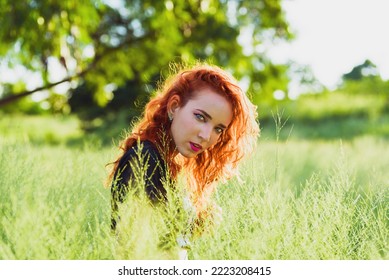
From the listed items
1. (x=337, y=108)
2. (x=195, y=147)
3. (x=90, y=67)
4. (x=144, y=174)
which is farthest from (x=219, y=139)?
(x=337, y=108)

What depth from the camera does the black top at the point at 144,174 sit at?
2059mm

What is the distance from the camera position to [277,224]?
212 cm

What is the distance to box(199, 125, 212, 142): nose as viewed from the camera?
220cm

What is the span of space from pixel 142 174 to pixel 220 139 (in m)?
0.69

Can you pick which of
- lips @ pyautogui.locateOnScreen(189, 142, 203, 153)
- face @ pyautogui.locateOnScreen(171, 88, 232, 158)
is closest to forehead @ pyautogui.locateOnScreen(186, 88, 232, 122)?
face @ pyautogui.locateOnScreen(171, 88, 232, 158)

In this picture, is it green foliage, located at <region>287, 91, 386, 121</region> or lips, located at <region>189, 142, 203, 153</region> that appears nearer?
lips, located at <region>189, 142, 203, 153</region>

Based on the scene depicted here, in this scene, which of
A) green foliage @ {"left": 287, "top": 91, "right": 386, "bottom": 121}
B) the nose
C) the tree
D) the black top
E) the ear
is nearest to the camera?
the black top

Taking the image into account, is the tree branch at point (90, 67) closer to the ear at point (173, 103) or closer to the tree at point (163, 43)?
the tree at point (163, 43)

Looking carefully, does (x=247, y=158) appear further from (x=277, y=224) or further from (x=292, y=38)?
(x=292, y=38)

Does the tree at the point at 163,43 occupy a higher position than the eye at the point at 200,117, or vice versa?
the tree at the point at 163,43

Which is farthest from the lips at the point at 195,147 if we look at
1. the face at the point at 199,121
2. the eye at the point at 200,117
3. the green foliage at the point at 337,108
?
the green foliage at the point at 337,108

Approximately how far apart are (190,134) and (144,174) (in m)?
0.26

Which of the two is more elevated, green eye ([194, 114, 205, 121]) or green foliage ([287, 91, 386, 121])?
green foliage ([287, 91, 386, 121])

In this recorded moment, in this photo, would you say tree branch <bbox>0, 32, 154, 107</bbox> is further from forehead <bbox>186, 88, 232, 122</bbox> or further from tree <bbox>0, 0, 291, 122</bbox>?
forehead <bbox>186, 88, 232, 122</bbox>
